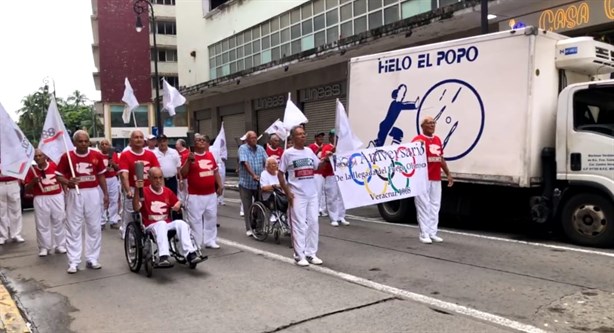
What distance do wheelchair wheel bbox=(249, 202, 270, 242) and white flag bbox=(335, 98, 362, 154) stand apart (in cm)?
182

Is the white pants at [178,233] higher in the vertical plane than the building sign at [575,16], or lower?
lower

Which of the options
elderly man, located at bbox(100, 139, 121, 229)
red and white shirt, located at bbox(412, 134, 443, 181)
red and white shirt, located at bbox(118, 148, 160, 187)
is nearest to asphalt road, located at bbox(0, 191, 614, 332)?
red and white shirt, located at bbox(412, 134, 443, 181)

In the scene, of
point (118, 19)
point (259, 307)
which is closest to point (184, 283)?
point (259, 307)

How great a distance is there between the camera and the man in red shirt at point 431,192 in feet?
28.1

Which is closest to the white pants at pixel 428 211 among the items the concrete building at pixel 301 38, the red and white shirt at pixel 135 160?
the red and white shirt at pixel 135 160

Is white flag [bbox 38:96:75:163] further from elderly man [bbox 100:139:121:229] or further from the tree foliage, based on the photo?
the tree foliage

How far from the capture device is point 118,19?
5169 cm

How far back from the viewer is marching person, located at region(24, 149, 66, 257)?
8555mm

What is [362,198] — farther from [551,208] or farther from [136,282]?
[136,282]

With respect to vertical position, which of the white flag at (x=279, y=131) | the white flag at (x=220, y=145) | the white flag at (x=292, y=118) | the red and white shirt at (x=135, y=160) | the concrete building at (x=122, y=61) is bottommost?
the red and white shirt at (x=135, y=160)

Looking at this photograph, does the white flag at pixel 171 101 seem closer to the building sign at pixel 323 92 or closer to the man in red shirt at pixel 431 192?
→ the man in red shirt at pixel 431 192

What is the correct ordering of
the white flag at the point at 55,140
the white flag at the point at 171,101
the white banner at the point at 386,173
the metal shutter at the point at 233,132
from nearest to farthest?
the white flag at the point at 55,140
the white banner at the point at 386,173
the white flag at the point at 171,101
the metal shutter at the point at 233,132

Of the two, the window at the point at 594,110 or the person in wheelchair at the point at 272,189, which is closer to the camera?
the window at the point at 594,110

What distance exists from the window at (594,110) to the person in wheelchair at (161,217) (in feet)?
19.9
